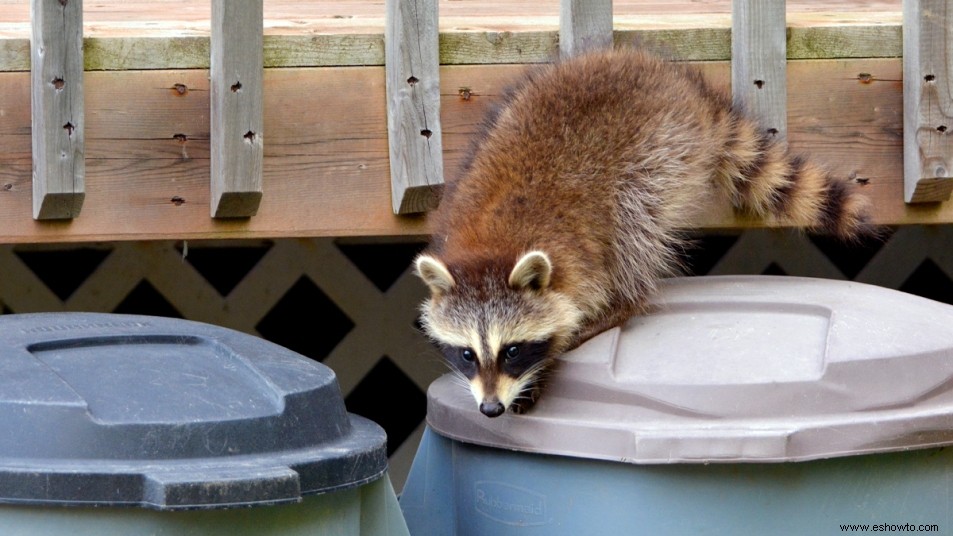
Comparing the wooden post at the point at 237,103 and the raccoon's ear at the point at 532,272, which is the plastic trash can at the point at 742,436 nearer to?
the raccoon's ear at the point at 532,272

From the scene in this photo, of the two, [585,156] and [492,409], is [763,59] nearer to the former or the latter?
[585,156]

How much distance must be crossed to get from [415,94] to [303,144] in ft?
1.02

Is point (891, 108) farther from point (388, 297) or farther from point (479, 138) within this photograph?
point (388, 297)

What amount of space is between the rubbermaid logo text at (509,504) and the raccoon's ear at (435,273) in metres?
0.57

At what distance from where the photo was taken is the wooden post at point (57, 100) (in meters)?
2.62

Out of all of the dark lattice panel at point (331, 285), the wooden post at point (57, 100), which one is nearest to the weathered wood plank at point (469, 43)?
the wooden post at point (57, 100)

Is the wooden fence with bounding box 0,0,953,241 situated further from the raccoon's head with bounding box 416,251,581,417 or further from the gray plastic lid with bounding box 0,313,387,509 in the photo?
the gray plastic lid with bounding box 0,313,387,509

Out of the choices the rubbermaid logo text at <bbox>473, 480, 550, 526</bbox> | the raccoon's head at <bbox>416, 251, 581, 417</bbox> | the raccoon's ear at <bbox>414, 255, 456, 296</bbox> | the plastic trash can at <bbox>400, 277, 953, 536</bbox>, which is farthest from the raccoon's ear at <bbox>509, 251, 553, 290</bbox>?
the rubbermaid logo text at <bbox>473, 480, 550, 526</bbox>

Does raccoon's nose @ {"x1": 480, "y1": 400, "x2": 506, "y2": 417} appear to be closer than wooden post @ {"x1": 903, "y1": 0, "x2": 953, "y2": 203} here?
Yes

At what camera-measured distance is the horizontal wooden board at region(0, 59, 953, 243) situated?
2.75m

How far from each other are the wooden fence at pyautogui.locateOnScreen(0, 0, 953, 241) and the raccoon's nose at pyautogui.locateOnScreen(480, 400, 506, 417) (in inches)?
31.8

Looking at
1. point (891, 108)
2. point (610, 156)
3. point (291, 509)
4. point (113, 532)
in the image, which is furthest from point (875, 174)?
point (113, 532)

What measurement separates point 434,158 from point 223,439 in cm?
130

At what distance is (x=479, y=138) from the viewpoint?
2836 mm
